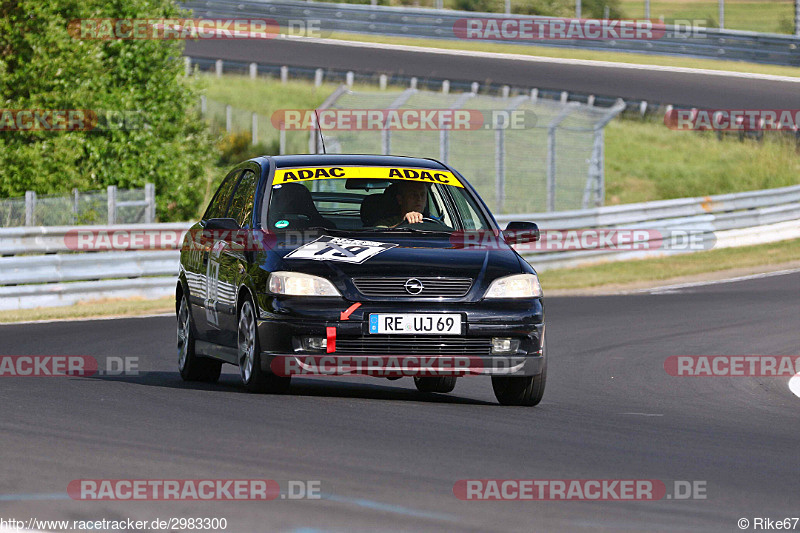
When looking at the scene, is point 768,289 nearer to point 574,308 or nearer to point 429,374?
point 574,308

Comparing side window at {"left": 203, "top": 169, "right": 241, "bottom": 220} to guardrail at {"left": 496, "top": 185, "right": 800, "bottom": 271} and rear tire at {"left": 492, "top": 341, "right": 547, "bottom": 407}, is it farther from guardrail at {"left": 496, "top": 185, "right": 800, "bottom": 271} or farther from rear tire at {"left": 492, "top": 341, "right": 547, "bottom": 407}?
guardrail at {"left": 496, "top": 185, "right": 800, "bottom": 271}

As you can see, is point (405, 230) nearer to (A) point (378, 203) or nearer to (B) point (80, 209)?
(A) point (378, 203)

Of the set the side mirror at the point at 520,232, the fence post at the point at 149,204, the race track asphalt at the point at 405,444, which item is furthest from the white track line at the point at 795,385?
the fence post at the point at 149,204

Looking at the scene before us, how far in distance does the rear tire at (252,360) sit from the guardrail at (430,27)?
36.6m

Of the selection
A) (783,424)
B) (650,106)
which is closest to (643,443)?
(783,424)

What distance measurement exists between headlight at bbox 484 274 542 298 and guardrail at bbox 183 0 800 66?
3622 cm

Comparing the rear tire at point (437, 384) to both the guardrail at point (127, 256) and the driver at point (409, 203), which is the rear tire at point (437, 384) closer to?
the driver at point (409, 203)

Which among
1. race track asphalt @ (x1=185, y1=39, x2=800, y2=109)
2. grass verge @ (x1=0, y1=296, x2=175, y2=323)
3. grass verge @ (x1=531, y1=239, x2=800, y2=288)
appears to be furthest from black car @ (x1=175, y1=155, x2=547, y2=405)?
race track asphalt @ (x1=185, y1=39, x2=800, y2=109)

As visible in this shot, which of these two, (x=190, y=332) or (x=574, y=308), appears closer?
(x=190, y=332)

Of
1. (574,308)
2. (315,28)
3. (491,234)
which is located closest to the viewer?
(491,234)

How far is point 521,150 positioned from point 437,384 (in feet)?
65.5

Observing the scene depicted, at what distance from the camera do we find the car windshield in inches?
397

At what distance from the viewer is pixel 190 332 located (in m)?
10.9

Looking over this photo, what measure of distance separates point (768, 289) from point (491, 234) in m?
11.9
